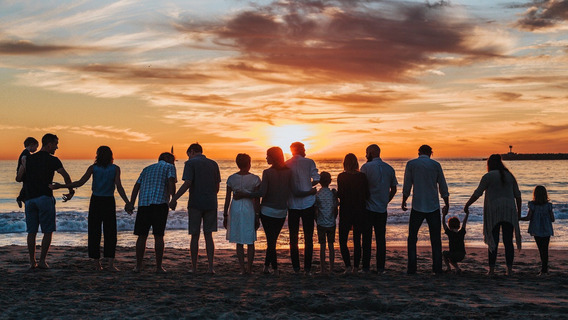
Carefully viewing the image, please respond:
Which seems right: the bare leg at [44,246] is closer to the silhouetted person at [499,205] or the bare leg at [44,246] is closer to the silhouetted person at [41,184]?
the silhouetted person at [41,184]

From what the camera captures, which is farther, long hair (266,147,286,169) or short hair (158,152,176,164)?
short hair (158,152,176,164)

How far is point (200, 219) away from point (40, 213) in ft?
8.06

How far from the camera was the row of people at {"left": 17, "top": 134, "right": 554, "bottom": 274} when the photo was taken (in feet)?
25.3

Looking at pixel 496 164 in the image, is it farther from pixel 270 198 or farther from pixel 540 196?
pixel 270 198

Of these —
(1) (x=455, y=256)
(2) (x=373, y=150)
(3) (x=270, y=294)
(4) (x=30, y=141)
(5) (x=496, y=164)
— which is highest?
(4) (x=30, y=141)

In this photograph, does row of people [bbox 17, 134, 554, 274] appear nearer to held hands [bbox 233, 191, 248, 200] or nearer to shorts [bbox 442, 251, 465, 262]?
held hands [bbox 233, 191, 248, 200]

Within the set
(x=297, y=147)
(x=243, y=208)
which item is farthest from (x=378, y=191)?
(x=243, y=208)

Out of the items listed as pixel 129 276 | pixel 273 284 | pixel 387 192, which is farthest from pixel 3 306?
pixel 387 192

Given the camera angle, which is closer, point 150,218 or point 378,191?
point 150,218

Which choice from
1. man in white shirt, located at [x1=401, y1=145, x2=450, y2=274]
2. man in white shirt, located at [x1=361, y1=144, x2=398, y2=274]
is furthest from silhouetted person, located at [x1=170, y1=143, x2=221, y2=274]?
man in white shirt, located at [x1=401, y1=145, x2=450, y2=274]

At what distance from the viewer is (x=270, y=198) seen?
770 cm

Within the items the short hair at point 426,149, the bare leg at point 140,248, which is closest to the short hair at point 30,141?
the bare leg at point 140,248

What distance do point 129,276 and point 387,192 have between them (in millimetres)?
4173

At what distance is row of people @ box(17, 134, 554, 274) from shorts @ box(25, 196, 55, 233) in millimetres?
14
